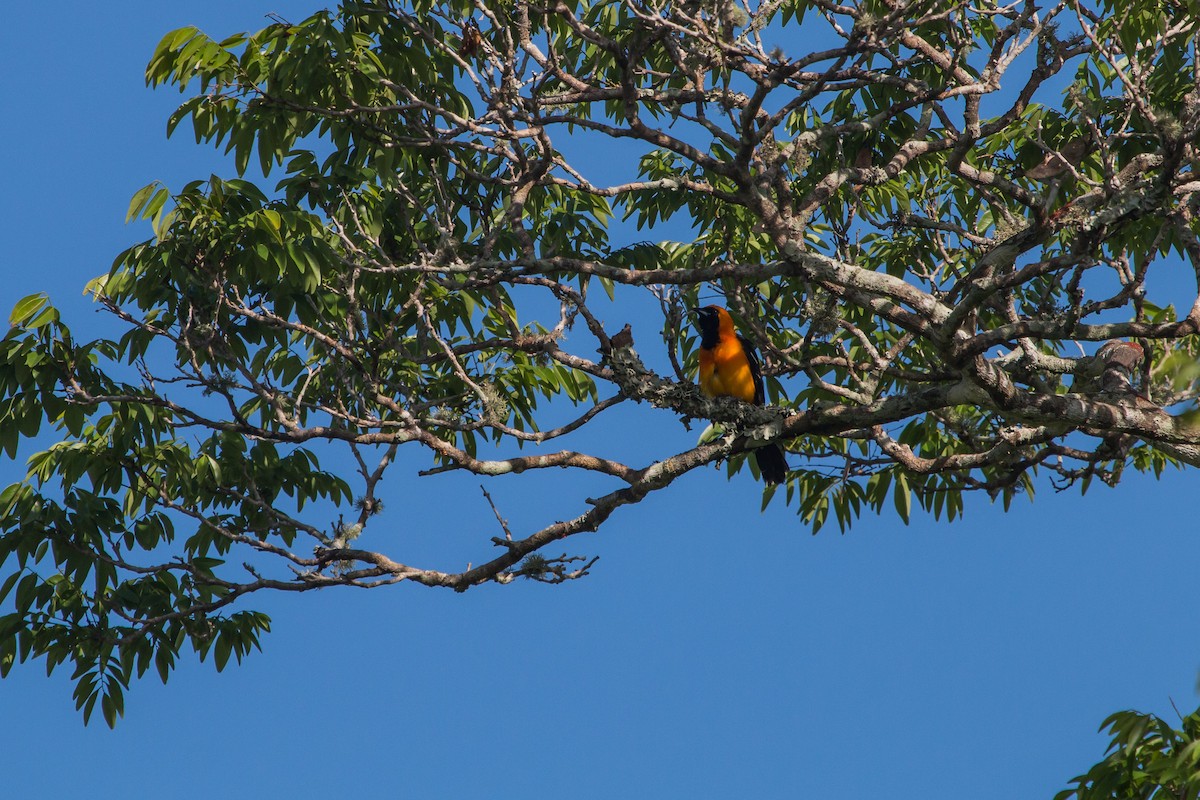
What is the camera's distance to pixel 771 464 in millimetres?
7664

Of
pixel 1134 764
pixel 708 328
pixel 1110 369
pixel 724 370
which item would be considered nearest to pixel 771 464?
pixel 724 370

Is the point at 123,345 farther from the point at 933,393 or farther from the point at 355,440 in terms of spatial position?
the point at 933,393

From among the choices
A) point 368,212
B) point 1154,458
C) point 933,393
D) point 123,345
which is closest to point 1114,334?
point 933,393

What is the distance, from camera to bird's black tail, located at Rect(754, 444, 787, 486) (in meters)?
7.59

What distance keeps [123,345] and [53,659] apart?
1938 mm

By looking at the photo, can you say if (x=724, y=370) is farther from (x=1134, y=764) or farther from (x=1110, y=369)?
(x=1134, y=764)

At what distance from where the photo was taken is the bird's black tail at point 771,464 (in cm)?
759

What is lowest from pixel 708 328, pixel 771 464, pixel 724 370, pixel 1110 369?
pixel 1110 369

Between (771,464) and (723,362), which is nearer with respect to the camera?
(771,464)

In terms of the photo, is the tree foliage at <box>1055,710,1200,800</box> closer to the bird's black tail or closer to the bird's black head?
the bird's black tail

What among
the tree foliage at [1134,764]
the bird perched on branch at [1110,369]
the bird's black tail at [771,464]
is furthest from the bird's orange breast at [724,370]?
the tree foliage at [1134,764]

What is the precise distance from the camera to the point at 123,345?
257 inches

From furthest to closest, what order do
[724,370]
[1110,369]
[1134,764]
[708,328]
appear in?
[708,328], [724,370], [1110,369], [1134,764]

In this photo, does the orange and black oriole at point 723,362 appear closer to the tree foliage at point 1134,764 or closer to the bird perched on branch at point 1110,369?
the bird perched on branch at point 1110,369
